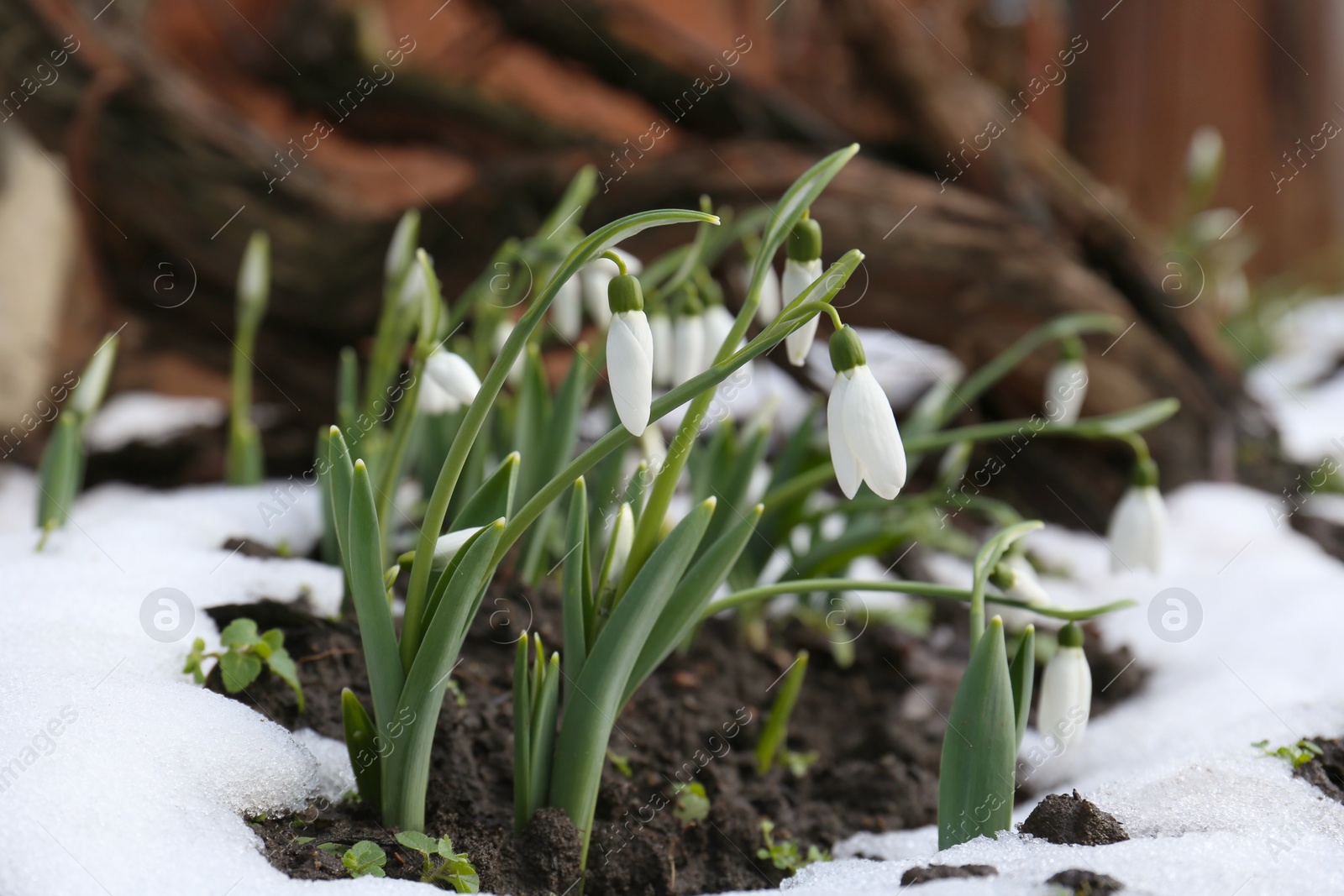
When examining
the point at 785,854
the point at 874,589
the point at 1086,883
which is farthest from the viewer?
the point at 785,854

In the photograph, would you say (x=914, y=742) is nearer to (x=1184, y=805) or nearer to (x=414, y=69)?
(x=1184, y=805)

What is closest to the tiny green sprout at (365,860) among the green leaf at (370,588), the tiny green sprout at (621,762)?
the green leaf at (370,588)

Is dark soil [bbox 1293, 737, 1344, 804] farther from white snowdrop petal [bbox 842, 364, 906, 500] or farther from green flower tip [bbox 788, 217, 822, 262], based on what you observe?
green flower tip [bbox 788, 217, 822, 262]

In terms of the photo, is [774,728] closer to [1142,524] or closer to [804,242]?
[1142,524]

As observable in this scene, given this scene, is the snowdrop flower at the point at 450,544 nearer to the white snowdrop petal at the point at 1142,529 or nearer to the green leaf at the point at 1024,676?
the green leaf at the point at 1024,676

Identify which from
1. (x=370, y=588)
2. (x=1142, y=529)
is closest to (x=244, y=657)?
(x=370, y=588)

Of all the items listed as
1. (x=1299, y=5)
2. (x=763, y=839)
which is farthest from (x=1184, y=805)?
(x=1299, y=5)
